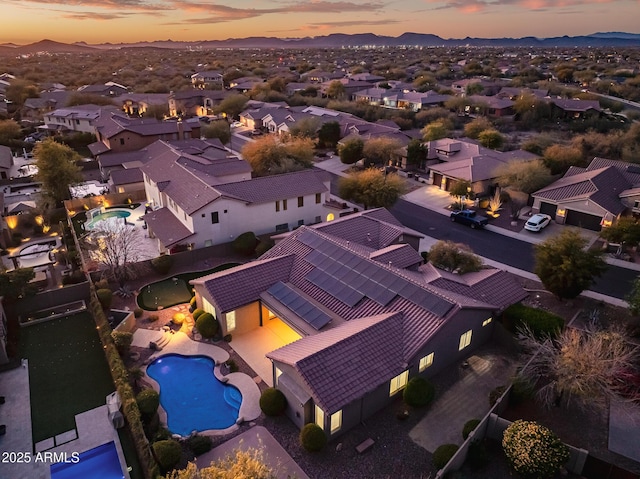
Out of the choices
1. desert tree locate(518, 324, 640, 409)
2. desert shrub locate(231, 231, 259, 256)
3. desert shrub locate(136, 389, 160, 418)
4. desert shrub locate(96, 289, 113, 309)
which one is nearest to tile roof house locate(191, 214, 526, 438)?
desert tree locate(518, 324, 640, 409)

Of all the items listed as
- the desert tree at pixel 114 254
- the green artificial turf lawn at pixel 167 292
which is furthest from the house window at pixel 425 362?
the desert tree at pixel 114 254

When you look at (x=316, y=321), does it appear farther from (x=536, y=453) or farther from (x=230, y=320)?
(x=536, y=453)

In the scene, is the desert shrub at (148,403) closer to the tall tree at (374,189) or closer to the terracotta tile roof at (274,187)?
the terracotta tile roof at (274,187)

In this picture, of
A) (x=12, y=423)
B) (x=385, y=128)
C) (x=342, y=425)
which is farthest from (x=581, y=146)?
(x=12, y=423)

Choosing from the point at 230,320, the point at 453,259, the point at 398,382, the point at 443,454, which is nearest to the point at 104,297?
the point at 230,320

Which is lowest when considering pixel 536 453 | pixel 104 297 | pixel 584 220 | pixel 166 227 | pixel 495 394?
pixel 495 394

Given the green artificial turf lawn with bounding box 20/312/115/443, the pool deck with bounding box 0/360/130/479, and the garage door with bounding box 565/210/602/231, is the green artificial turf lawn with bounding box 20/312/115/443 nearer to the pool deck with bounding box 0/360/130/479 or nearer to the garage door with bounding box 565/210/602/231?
the pool deck with bounding box 0/360/130/479
